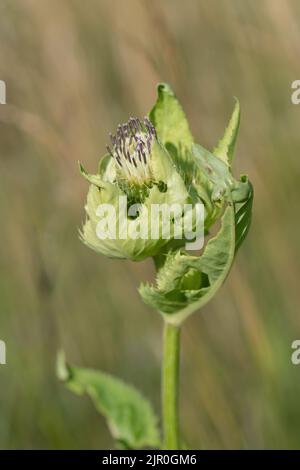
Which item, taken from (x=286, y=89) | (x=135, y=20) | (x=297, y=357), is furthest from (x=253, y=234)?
(x=135, y=20)

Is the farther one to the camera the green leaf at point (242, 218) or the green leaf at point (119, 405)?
the green leaf at point (119, 405)

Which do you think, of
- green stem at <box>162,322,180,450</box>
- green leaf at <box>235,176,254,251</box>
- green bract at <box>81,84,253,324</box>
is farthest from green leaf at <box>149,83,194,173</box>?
green stem at <box>162,322,180,450</box>

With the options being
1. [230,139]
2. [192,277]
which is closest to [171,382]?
[192,277]

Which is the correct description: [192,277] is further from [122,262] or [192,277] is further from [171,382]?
[122,262]

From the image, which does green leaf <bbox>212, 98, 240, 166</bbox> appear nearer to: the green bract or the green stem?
the green bract

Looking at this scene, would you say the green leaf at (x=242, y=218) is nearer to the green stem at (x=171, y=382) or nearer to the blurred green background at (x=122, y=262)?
the green stem at (x=171, y=382)

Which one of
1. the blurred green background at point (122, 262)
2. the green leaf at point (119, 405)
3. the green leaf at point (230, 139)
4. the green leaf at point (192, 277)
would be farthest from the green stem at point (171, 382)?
the blurred green background at point (122, 262)

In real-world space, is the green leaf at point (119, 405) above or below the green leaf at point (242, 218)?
below

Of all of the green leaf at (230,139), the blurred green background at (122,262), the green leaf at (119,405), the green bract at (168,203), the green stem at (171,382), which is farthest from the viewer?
the blurred green background at (122,262)
